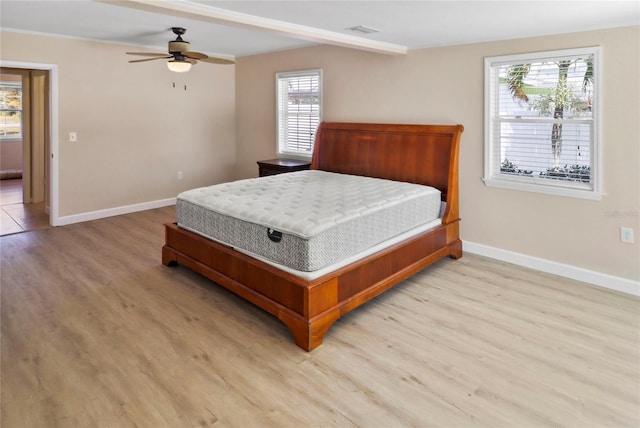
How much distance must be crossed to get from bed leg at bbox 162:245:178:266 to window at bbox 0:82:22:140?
7.83m

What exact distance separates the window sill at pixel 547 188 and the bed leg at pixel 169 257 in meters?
3.09

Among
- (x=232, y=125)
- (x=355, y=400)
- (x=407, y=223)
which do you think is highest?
(x=232, y=125)

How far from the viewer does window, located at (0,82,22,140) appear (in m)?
9.23

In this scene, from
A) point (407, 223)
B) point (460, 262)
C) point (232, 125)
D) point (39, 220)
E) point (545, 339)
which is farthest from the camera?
point (232, 125)

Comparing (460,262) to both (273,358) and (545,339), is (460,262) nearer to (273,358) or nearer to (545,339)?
(545,339)

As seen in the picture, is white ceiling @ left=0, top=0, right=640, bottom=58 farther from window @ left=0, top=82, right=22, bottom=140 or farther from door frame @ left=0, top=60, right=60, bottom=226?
window @ left=0, top=82, right=22, bottom=140

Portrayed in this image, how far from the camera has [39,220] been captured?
570 centimetres

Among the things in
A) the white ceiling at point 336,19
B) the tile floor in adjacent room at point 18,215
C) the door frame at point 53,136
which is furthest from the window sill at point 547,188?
the tile floor in adjacent room at point 18,215

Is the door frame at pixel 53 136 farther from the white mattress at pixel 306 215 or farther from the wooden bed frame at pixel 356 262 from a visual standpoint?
the white mattress at pixel 306 215

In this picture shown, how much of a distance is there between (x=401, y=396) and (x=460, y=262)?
2.24 metres

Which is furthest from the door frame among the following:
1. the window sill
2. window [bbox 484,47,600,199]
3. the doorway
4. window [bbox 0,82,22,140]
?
window [bbox 0,82,22,140]

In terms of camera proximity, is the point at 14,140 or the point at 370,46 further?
the point at 14,140

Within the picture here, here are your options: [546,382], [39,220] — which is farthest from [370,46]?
[39,220]

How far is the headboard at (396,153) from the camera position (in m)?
4.20
